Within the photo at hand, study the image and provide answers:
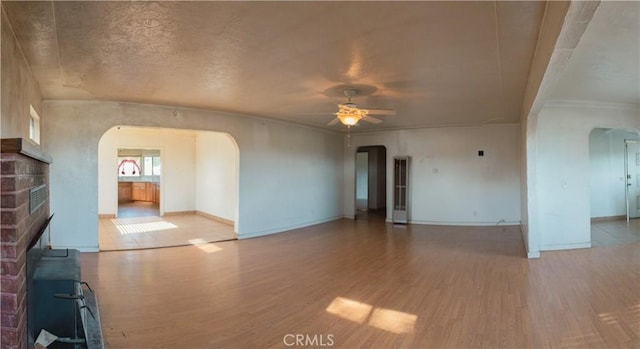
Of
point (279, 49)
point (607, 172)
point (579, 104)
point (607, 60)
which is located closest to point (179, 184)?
point (279, 49)

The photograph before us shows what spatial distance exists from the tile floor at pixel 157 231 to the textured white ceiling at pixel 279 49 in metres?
2.53

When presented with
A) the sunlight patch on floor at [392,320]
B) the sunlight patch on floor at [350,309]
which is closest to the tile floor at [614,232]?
the sunlight patch on floor at [392,320]

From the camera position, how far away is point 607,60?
11.5 ft

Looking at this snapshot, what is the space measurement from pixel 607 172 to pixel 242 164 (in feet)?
28.8

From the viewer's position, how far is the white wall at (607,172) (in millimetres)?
8188

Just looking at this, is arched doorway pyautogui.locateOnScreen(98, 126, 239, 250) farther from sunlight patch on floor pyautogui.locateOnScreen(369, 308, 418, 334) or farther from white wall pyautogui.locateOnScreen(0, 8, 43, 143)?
sunlight patch on floor pyautogui.locateOnScreen(369, 308, 418, 334)

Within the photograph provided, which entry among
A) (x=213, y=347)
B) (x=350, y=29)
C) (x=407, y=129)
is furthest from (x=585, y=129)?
(x=213, y=347)

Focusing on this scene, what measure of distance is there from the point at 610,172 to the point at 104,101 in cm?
1107

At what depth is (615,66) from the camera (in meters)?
3.69

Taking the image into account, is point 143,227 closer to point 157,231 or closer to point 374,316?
point 157,231

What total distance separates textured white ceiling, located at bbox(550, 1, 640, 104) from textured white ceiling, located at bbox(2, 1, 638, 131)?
46 cm

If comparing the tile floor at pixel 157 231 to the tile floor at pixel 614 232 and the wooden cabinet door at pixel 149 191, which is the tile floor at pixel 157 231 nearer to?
the wooden cabinet door at pixel 149 191

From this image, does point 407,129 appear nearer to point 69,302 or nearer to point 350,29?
point 350,29

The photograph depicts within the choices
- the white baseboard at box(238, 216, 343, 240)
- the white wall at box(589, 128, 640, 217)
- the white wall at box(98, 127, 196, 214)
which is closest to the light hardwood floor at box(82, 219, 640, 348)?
the white baseboard at box(238, 216, 343, 240)
